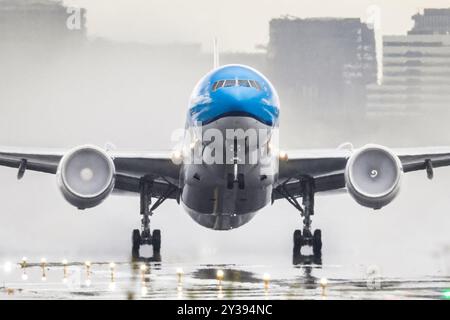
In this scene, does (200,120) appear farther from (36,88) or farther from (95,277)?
(36,88)

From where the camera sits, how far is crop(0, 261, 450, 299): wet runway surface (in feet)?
83.4

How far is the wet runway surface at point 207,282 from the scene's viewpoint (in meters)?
25.4

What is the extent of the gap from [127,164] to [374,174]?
7399 mm

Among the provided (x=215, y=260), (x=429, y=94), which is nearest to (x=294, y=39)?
(x=429, y=94)

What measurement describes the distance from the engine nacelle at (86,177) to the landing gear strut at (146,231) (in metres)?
2.80

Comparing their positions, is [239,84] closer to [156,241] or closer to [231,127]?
[231,127]

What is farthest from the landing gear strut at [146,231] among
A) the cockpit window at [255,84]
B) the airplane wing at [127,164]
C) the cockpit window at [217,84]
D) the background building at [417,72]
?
the background building at [417,72]

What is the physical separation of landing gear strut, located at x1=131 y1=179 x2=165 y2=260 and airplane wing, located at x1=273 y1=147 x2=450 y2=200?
3.97 meters

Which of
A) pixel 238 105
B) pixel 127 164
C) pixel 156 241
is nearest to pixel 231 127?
pixel 238 105

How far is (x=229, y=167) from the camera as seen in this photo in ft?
111

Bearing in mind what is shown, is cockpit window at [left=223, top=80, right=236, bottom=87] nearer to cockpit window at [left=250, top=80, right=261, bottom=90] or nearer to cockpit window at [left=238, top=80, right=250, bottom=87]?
cockpit window at [left=238, top=80, right=250, bottom=87]

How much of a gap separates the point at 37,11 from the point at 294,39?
35.6ft

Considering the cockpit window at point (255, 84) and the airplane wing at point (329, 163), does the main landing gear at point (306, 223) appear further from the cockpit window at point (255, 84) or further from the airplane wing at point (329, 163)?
the cockpit window at point (255, 84)

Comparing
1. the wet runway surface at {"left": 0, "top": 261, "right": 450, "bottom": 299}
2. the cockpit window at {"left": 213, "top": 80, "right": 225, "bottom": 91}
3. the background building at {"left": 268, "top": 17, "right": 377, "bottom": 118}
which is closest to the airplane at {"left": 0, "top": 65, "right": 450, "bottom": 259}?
the cockpit window at {"left": 213, "top": 80, "right": 225, "bottom": 91}
